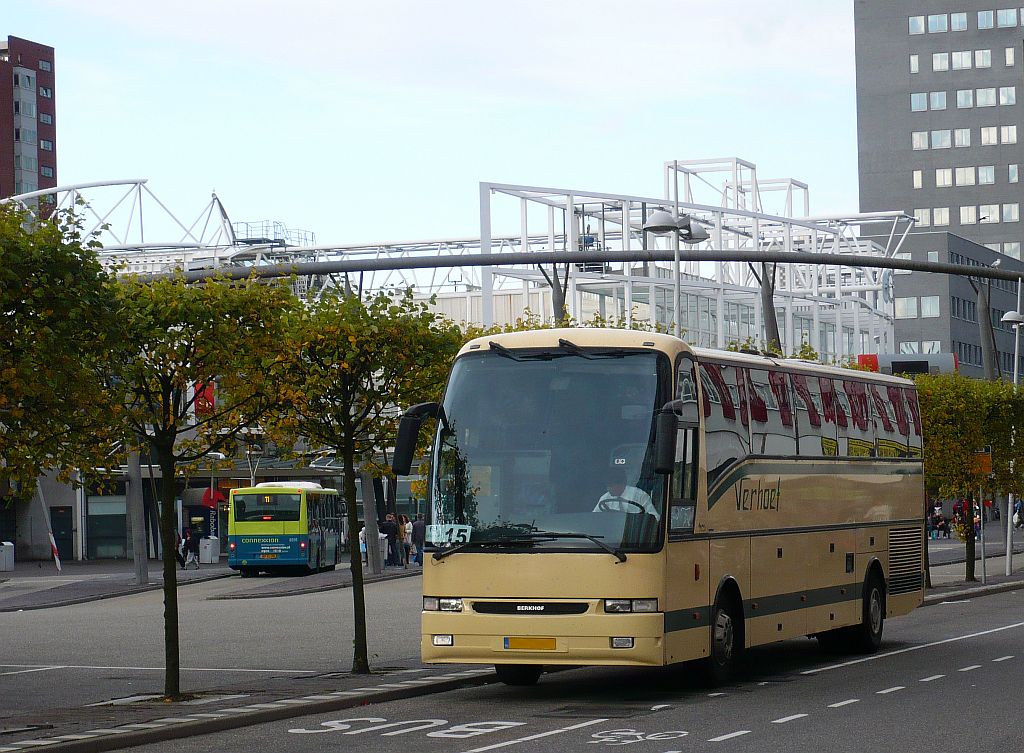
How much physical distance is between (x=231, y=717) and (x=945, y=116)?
421ft

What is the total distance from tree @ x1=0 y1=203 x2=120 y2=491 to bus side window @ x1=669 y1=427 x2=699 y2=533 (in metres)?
5.37

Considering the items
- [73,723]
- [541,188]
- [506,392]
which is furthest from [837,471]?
[541,188]

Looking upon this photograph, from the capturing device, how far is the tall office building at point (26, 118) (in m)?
131

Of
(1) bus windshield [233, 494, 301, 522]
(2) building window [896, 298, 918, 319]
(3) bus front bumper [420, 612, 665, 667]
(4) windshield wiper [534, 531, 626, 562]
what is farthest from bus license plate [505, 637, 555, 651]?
(2) building window [896, 298, 918, 319]

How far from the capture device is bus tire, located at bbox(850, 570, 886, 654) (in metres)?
22.0

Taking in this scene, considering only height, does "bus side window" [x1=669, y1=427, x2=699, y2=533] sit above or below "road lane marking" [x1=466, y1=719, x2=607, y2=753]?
above

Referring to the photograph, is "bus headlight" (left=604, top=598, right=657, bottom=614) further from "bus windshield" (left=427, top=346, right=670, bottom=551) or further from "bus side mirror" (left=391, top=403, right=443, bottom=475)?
"bus side mirror" (left=391, top=403, right=443, bottom=475)

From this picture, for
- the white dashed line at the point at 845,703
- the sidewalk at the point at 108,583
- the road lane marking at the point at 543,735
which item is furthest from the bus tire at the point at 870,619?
the sidewalk at the point at 108,583

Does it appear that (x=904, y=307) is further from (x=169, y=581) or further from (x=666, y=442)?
(x=666, y=442)

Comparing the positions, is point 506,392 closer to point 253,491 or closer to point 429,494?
point 429,494

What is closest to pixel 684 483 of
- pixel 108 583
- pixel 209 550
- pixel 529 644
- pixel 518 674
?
pixel 529 644

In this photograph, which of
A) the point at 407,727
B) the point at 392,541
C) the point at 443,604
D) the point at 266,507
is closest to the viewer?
the point at 407,727

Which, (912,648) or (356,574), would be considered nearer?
(356,574)

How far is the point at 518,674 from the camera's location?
58.7ft
